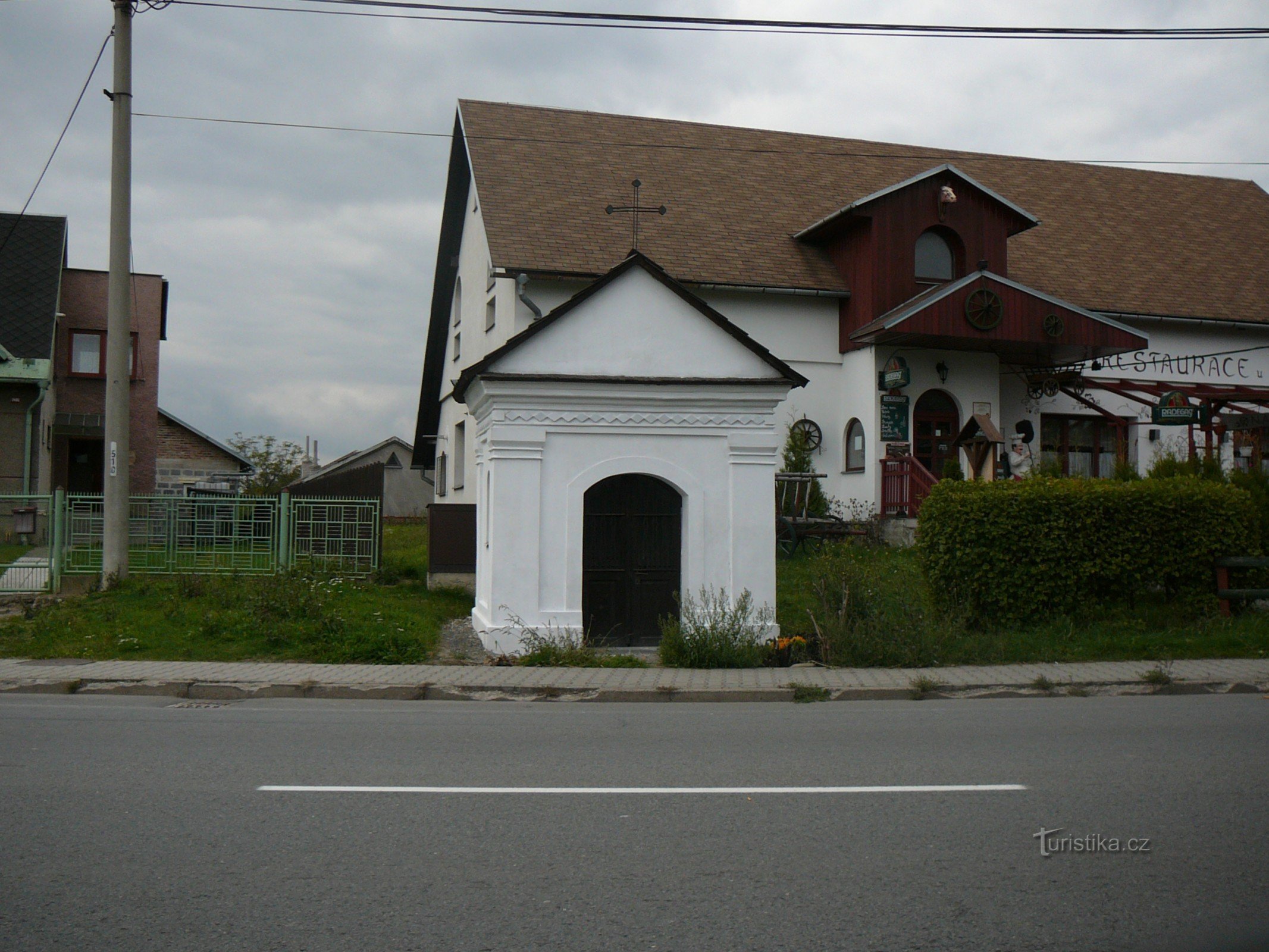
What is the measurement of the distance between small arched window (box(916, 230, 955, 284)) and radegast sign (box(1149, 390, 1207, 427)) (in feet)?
17.4

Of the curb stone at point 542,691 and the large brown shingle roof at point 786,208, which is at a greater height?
the large brown shingle roof at point 786,208

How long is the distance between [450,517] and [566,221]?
27.3 ft

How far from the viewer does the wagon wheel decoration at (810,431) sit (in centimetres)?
2367

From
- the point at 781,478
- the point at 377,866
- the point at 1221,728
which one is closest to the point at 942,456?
the point at 781,478

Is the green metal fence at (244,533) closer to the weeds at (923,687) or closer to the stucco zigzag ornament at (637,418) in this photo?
the stucco zigzag ornament at (637,418)

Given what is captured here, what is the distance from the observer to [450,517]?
17875 millimetres

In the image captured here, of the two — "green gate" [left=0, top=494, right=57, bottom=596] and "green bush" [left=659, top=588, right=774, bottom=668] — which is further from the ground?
"green gate" [left=0, top=494, right=57, bottom=596]

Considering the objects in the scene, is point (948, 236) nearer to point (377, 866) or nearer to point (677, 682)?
point (677, 682)

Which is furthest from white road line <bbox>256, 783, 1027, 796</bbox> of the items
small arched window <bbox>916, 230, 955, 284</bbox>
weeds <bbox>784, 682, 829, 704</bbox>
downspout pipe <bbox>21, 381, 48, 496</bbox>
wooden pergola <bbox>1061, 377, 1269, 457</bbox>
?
downspout pipe <bbox>21, 381, 48, 496</bbox>

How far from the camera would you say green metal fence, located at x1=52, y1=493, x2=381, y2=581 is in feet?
55.6

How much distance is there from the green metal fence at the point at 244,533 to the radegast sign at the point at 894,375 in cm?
1095

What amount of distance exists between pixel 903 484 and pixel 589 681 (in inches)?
495

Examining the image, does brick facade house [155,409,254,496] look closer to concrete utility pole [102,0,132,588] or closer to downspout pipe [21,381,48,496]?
downspout pipe [21,381,48,496]

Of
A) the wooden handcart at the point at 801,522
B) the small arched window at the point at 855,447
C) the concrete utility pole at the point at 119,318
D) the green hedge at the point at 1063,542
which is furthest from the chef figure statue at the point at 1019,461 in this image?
the concrete utility pole at the point at 119,318
